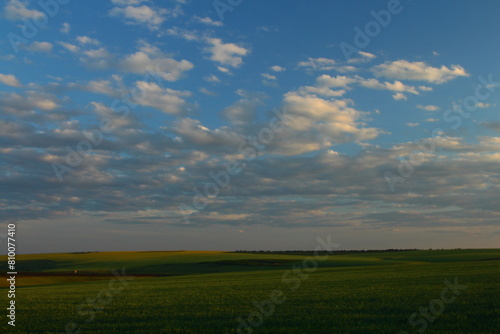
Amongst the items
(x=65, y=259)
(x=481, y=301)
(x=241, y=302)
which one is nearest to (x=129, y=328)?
(x=241, y=302)

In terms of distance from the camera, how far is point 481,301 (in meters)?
18.3

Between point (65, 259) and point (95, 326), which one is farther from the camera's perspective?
point (65, 259)

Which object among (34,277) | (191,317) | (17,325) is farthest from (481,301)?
(34,277)

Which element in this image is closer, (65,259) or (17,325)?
(17,325)

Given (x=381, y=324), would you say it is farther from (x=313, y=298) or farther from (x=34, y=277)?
(x=34, y=277)

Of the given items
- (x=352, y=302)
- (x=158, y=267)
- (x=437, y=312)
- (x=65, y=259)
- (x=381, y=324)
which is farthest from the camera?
(x=65, y=259)

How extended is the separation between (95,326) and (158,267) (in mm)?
75299

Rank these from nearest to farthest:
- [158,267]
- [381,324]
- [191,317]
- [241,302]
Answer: [381,324], [191,317], [241,302], [158,267]

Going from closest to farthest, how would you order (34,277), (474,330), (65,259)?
(474,330), (34,277), (65,259)

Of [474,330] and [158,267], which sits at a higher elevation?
[474,330]

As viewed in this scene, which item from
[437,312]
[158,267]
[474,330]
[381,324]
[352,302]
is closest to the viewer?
[474,330]

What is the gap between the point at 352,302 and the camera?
66.0ft

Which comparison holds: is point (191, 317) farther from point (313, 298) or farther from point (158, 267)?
point (158, 267)

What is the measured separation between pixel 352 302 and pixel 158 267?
7400 centimetres
